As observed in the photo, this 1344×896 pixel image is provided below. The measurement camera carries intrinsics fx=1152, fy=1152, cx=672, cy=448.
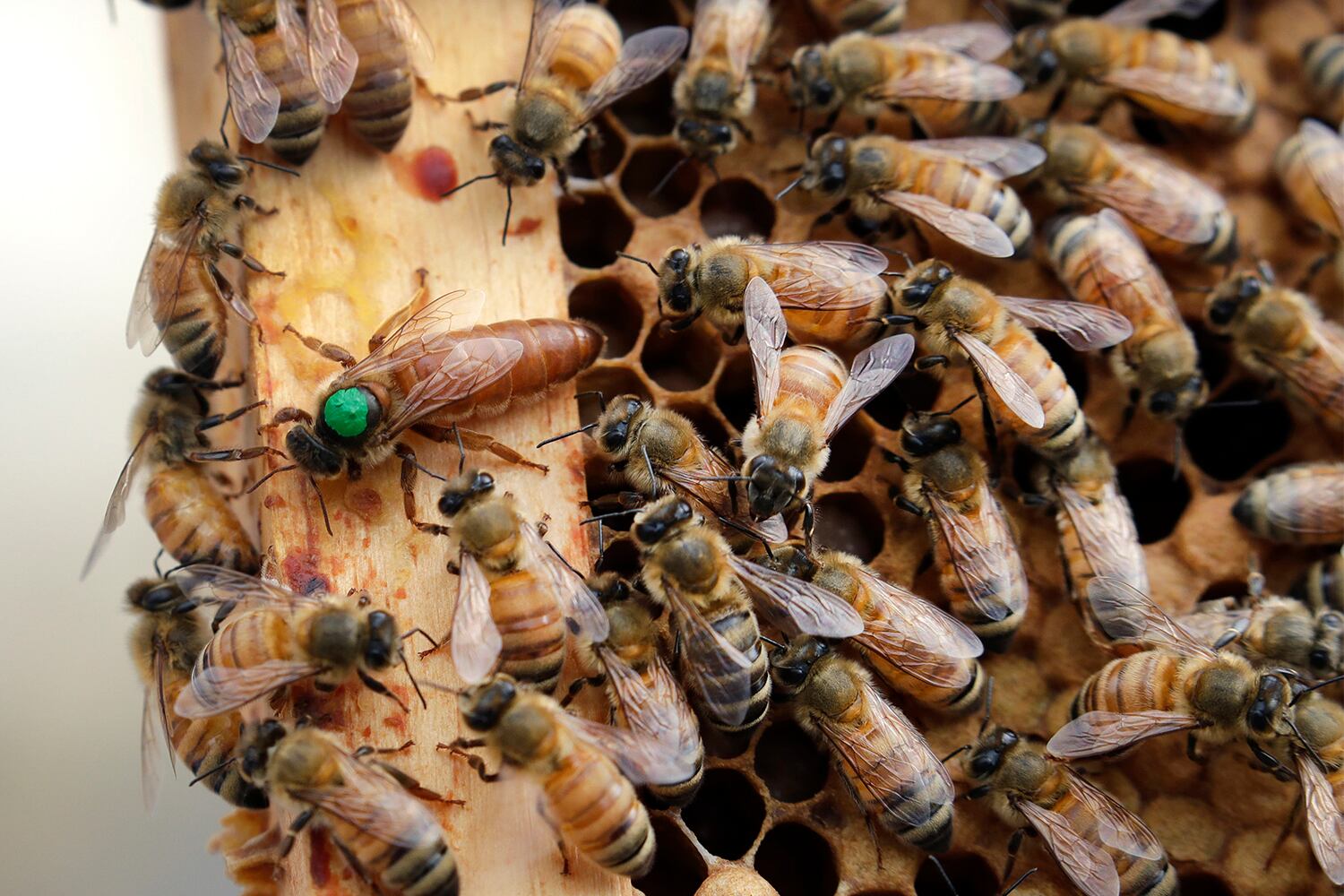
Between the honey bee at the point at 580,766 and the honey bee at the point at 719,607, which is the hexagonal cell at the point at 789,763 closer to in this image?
the honey bee at the point at 719,607

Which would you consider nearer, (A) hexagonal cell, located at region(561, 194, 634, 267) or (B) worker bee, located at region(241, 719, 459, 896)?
(B) worker bee, located at region(241, 719, 459, 896)

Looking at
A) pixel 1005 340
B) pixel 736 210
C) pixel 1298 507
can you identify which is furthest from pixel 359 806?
pixel 1298 507

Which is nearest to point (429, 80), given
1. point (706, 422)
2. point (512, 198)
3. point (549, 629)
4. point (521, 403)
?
point (512, 198)

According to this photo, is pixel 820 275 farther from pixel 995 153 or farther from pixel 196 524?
pixel 196 524

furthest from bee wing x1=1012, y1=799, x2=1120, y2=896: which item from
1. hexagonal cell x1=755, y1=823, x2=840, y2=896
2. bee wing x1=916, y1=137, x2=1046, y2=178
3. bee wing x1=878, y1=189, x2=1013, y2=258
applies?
bee wing x1=916, y1=137, x2=1046, y2=178

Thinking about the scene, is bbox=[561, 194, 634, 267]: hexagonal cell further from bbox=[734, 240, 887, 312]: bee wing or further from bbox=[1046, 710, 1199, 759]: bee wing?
bbox=[1046, 710, 1199, 759]: bee wing

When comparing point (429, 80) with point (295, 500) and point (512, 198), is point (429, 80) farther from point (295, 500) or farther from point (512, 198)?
point (295, 500)
